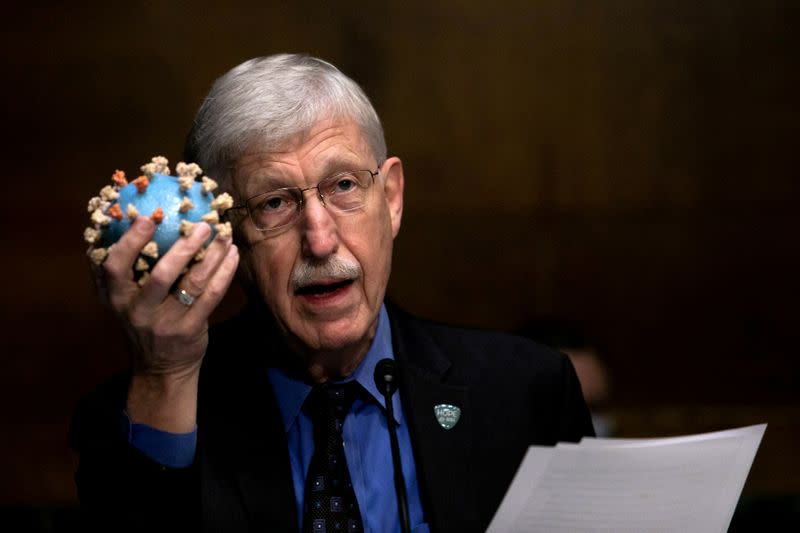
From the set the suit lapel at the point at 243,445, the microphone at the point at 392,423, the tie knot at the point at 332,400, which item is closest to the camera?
the microphone at the point at 392,423

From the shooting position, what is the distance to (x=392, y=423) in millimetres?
1726

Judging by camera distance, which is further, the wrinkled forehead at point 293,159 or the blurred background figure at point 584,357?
the blurred background figure at point 584,357

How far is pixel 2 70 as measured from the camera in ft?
13.5

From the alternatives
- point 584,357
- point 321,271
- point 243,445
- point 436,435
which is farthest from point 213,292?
point 584,357

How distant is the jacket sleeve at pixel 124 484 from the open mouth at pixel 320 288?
37cm

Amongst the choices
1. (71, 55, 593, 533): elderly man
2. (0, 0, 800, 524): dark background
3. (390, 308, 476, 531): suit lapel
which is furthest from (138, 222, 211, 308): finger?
(0, 0, 800, 524): dark background

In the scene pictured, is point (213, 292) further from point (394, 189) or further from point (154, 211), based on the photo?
point (394, 189)

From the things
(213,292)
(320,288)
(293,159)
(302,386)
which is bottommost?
(302,386)

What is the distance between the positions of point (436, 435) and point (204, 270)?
25.3 inches

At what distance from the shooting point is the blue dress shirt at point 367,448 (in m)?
1.94

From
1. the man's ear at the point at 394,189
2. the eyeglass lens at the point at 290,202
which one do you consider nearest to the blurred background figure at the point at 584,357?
the man's ear at the point at 394,189

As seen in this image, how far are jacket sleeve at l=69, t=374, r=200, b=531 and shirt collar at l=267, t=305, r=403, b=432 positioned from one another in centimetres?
29

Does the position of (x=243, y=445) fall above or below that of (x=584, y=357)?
above

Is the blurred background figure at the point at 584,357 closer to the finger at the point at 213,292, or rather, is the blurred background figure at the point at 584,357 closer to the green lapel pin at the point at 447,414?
the green lapel pin at the point at 447,414
